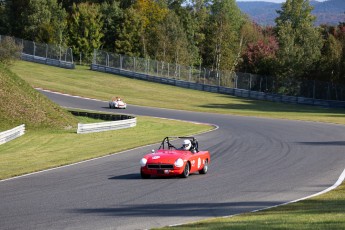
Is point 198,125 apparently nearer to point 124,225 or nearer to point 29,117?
point 29,117

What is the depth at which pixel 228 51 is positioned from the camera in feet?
326

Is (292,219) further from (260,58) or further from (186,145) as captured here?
(260,58)

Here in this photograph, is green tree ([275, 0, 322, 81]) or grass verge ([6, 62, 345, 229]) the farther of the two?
green tree ([275, 0, 322, 81])

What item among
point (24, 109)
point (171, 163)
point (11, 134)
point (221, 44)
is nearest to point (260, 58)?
point (221, 44)

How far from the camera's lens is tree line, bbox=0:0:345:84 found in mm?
81438

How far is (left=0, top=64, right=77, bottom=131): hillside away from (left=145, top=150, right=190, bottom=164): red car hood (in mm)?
19765

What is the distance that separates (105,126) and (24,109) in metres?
5.78

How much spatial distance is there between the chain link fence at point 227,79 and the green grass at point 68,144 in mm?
30517

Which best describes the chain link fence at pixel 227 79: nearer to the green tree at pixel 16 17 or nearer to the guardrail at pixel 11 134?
the green tree at pixel 16 17

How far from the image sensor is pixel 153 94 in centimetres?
7188

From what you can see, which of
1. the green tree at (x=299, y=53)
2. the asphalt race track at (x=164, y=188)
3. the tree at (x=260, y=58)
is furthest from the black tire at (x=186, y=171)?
the tree at (x=260, y=58)

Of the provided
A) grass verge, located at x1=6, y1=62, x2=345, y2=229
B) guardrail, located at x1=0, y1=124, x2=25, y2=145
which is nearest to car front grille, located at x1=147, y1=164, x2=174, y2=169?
grass verge, located at x1=6, y1=62, x2=345, y2=229

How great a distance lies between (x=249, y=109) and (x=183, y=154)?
143 feet

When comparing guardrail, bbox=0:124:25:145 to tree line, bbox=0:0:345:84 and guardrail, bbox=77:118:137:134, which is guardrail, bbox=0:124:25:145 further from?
tree line, bbox=0:0:345:84
